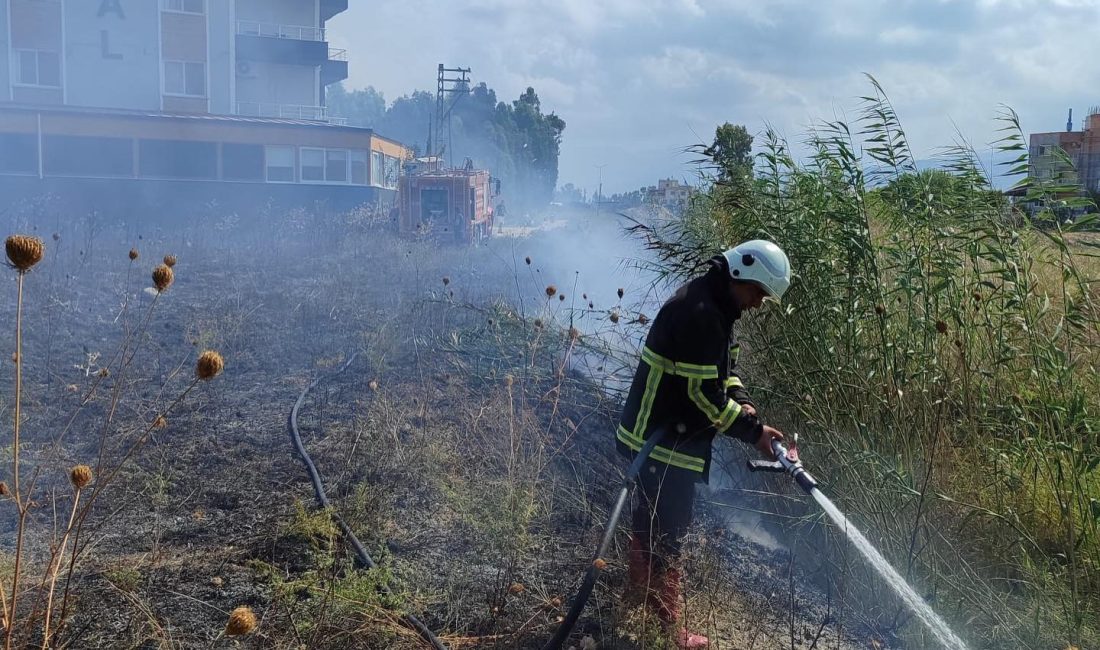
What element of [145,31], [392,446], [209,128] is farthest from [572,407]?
[145,31]

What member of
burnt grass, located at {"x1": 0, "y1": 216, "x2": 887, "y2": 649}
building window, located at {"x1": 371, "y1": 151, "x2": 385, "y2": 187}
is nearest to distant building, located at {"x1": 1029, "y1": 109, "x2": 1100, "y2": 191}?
burnt grass, located at {"x1": 0, "y1": 216, "x2": 887, "y2": 649}

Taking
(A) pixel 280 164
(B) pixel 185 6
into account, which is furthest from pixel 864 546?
(B) pixel 185 6

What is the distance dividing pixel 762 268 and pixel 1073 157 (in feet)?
9.73

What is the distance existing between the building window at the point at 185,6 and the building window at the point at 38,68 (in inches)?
177

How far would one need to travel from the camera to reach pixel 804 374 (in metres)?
5.56

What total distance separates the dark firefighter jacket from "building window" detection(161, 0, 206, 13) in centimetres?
3542

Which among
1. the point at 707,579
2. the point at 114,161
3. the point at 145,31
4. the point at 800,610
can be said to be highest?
the point at 145,31

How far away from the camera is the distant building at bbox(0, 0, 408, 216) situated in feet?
87.8

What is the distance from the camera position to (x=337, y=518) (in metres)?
4.54

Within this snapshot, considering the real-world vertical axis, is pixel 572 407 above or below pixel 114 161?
below

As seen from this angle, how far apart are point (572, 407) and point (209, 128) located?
25.2m

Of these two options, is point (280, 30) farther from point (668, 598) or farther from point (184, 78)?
point (668, 598)

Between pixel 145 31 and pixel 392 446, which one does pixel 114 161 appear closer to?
pixel 145 31

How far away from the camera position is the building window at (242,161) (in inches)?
1152
